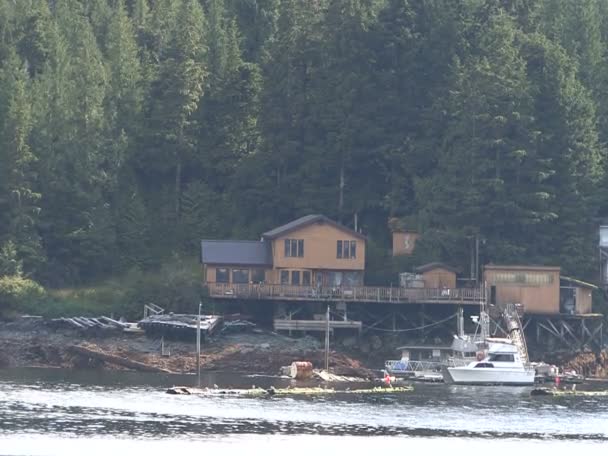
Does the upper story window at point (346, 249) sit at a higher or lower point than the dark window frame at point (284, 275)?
higher

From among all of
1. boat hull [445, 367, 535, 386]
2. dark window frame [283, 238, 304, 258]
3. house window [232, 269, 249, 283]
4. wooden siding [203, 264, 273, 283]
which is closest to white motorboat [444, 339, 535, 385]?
boat hull [445, 367, 535, 386]

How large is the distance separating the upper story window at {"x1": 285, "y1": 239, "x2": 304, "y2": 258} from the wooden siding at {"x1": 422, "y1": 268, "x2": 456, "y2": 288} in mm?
6886

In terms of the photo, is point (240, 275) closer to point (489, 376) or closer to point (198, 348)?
point (198, 348)

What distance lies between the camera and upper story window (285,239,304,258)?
11988cm

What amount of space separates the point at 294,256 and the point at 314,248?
1194 mm

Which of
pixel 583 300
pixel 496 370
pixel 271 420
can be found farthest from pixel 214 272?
pixel 271 420

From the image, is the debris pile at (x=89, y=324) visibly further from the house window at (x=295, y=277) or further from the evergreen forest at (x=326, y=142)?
the house window at (x=295, y=277)

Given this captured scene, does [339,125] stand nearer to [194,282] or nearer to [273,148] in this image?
[273,148]

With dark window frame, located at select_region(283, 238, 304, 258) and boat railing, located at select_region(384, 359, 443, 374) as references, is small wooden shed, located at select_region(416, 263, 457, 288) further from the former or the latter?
dark window frame, located at select_region(283, 238, 304, 258)

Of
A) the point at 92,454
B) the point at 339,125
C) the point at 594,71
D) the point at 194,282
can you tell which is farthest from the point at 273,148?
the point at 92,454

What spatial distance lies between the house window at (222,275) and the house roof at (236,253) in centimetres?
50

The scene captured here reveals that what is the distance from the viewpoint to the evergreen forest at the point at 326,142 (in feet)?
402

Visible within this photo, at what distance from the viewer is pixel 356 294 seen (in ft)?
388

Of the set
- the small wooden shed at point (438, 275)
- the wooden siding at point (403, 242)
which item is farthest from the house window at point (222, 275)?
the small wooden shed at point (438, 275)
